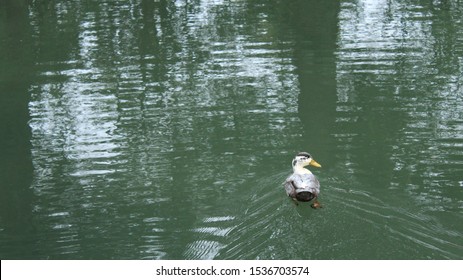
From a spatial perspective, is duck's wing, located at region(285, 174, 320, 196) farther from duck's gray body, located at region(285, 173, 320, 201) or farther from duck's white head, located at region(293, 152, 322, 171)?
duck's white head, located at region(293, 152, 322, 171)

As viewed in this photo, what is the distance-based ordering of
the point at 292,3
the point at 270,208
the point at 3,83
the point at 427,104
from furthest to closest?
the point at 292,3, the point at 3,83, the point at 427,104, the point at 270,208

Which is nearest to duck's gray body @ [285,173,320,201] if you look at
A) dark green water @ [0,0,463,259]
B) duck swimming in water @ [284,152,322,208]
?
duck swimming in water @ [284,152,322,208]

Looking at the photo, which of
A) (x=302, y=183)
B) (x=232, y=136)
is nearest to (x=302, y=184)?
(x=302, y=183)

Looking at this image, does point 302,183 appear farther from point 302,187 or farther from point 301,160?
point 301,160

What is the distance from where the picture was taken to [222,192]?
8297 millimetres

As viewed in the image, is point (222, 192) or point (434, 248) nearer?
point (434, 248)

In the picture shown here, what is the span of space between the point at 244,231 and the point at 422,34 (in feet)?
27.6

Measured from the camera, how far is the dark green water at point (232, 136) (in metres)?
7.27

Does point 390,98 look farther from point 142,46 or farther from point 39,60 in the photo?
point 39,60

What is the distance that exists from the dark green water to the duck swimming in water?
6.0 inches

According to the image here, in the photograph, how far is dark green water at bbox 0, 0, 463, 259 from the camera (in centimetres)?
727

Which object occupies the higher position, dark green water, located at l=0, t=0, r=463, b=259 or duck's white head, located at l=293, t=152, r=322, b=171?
duck's white head, located at l=293, t=152, r=322, b=171

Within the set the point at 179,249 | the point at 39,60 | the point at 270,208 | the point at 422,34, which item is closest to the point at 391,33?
the point at 422,34

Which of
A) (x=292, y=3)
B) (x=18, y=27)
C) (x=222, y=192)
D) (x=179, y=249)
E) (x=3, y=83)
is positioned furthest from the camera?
(x=292, y=3)
